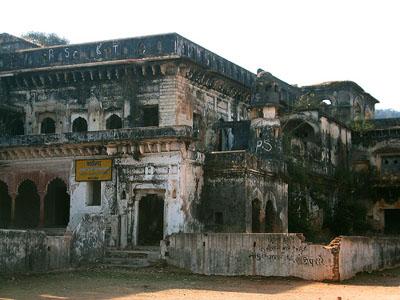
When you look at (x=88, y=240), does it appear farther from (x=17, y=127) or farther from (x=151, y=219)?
(x=17, y=127)

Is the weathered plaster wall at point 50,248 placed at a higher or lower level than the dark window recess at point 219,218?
lower

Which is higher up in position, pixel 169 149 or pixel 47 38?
pixel 47 38

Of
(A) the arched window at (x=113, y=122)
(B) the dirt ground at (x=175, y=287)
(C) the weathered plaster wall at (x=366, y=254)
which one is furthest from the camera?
(A) the arched window at (x=113, y=122)

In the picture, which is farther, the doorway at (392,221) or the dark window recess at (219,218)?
the doorway at (392,221)

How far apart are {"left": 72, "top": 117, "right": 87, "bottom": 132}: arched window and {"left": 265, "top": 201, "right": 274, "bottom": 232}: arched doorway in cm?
863

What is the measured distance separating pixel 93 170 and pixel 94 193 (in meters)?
0.88

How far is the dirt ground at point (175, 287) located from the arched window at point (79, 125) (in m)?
10.4

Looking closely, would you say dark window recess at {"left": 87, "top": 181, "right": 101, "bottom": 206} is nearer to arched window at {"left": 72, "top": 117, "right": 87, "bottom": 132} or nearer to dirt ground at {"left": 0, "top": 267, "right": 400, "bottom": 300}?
dirt ground at {"left": 0, "top": 267, "right": 400, "bottom": 300}

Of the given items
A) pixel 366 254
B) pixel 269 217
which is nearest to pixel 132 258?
pixel 269 217

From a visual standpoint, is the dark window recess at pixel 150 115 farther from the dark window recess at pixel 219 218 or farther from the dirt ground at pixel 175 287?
the dirt ground at pixel 175 287

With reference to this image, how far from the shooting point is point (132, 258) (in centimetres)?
1864

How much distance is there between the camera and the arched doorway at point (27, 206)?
24344 mm

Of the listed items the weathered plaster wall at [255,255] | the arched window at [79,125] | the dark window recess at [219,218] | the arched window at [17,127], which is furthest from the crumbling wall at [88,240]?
the arched window at [17,127]

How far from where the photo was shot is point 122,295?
12.9 m
